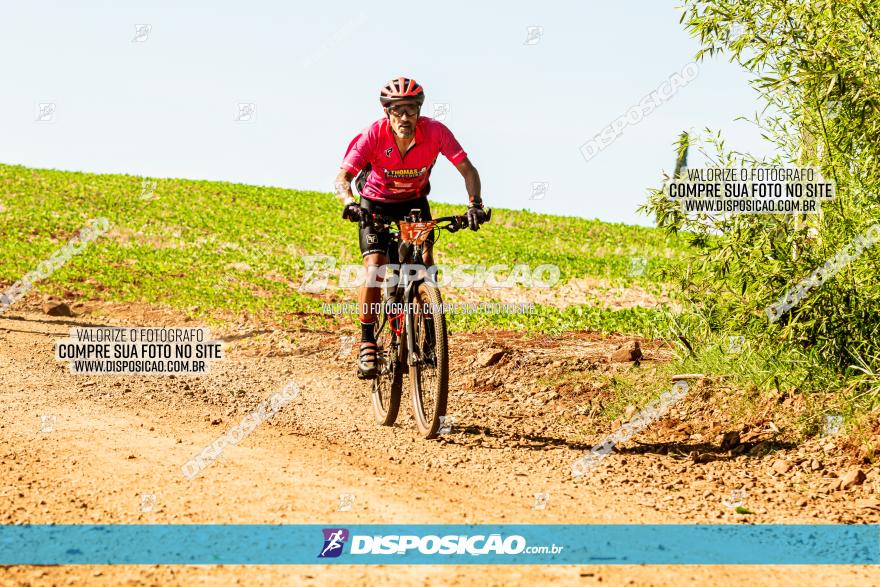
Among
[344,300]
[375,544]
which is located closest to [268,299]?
[344,300]

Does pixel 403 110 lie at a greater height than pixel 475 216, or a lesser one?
greater

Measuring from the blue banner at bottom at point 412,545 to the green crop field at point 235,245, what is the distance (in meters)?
4.73

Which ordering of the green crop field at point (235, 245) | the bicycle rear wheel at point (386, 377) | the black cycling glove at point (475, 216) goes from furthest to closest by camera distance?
the green crop field at point (235, 245)
the bicycle rear wheel at point (386, 377)
the black cycling glove at point (475, 216)

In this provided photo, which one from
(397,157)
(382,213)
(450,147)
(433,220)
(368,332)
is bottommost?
(368,332)

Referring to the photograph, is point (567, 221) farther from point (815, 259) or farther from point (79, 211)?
point (815, 259)

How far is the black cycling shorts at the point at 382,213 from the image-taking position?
8578 millimetres

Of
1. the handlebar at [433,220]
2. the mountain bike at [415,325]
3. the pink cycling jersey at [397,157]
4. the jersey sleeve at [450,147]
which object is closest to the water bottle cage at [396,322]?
the mountain bike at [415,325]

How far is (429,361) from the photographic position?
27.2 ft

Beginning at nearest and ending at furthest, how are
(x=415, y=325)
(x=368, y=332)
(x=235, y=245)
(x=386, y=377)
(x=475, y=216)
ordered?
(x=475, y=216) < (x=415, y=325) < (x=368, y=332) < (x=386, y=377) < (x=235, y=245)

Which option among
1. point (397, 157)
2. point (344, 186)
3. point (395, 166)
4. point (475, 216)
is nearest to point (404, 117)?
point (397, 157)

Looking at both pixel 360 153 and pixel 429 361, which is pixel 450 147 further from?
pixel 429 361

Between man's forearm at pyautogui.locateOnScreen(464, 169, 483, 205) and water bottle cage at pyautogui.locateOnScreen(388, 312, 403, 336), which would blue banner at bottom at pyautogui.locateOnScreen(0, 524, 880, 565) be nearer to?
water bottle cage at pyautogui.locateOnScreen(388, 312, 403, 336)

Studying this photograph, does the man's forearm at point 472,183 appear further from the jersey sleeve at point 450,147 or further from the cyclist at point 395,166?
the jersey sleeve at point 450,147

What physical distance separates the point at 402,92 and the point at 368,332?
2491 millimetres
